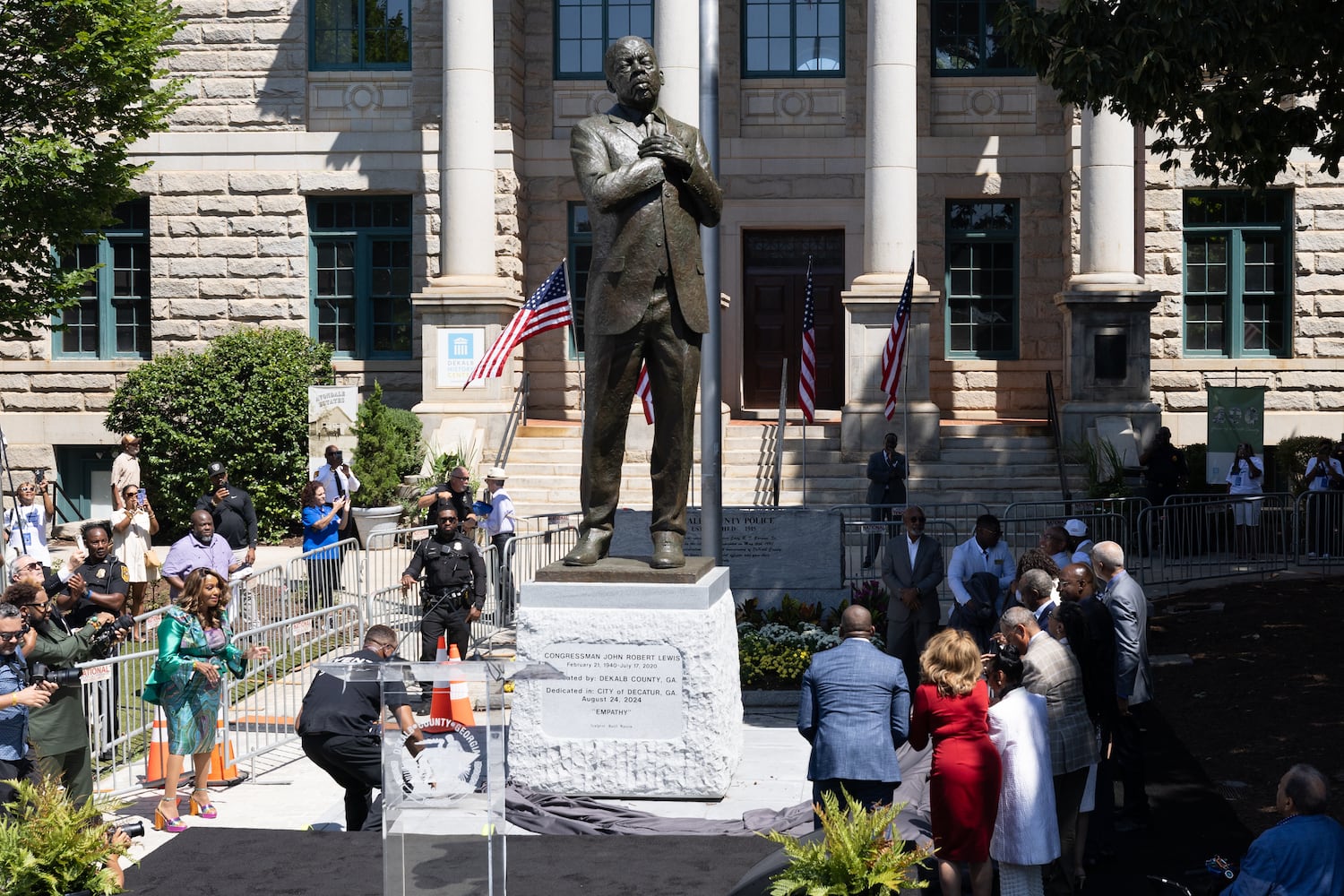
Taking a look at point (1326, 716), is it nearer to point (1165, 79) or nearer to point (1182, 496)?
point (1165, 79)

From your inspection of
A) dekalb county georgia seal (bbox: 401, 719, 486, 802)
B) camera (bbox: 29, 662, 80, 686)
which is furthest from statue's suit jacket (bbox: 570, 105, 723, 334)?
dekalb county georgia seal (bbox: 401, 719, 486, 802)

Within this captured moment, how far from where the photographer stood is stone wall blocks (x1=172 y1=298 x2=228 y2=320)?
2730cm

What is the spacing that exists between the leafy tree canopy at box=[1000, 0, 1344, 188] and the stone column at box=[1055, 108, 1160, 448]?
963 cm

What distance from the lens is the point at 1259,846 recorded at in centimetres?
665

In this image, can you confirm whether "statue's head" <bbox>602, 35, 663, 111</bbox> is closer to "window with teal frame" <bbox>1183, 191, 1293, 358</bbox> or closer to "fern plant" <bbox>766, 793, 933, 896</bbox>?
"fern plant" <bbox>766, 793, 933, 896</bbox>

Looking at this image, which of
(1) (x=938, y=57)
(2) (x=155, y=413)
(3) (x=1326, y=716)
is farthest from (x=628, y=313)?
(1) (x=938, y=57)

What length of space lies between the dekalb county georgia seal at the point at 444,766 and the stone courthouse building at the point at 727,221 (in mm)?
20039

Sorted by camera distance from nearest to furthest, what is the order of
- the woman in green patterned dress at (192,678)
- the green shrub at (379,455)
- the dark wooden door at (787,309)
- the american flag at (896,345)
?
the woman in green patterned dress at (192,678) → the american flag at (896,345) → the green shrub at (379,455) → the dark wooden door at (787,309)

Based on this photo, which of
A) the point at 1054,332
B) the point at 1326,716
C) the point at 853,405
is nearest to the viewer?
the point at 1326,716

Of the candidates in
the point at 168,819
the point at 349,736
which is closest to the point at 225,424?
the point at 168,819

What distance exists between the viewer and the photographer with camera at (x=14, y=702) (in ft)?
28.3

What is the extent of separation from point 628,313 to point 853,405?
49.1ft

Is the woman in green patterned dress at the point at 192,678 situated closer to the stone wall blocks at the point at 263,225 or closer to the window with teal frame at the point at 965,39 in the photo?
the stone wall blocks at the point at 263,225

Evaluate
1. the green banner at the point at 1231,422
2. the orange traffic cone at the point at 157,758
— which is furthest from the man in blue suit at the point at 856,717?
the green banner at the point at 1231,422
